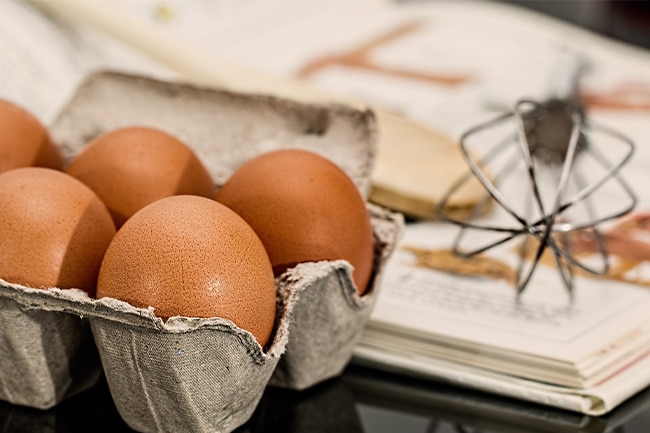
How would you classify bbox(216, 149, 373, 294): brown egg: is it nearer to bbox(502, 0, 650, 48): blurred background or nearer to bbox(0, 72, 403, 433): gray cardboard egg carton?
bbox(0, 72, 403, 433): gray cardboard egg carton

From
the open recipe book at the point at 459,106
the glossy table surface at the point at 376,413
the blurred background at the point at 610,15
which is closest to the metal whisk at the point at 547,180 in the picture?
the open recipe book at the point at 459,106

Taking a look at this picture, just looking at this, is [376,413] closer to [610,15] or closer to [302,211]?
[302,211]

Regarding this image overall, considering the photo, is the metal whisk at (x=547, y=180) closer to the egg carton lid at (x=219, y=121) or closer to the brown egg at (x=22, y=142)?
the egg carton lid at (x=219, y=121)

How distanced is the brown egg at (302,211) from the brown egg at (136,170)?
37 millimetres

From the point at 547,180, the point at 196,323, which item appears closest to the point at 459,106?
the point at 547,180

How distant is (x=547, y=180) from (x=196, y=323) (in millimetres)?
598

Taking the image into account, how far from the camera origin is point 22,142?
1.96ft

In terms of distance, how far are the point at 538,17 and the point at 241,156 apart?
37.0 inches

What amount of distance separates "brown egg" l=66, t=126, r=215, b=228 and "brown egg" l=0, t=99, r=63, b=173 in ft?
0.11

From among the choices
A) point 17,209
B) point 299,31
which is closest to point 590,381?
point 17,209

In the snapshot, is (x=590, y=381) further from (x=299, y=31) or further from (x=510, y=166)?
(x=299, y=31)

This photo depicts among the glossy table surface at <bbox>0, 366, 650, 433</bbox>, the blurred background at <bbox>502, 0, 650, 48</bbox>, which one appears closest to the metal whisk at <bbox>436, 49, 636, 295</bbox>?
the glossy table surface at <bbox>0, 366, 650, 433</bbox>

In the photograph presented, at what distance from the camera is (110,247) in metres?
0.48

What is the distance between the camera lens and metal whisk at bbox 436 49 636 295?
2.32 feet
